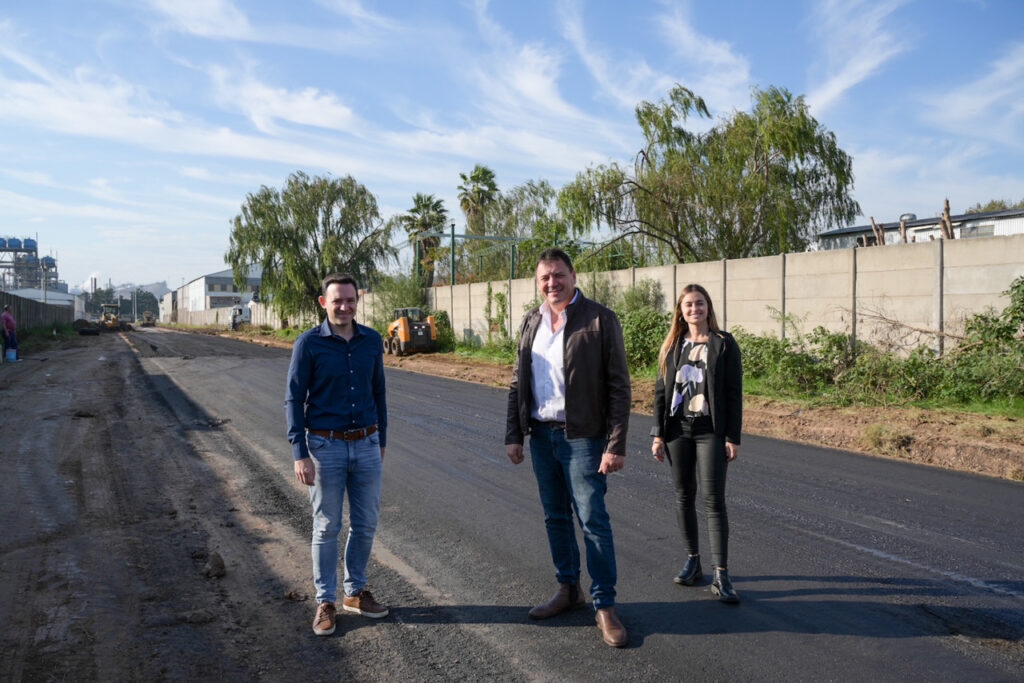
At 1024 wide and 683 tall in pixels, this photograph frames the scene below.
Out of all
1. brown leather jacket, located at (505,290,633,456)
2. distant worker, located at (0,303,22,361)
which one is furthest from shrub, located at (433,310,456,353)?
brown leather jacket, located at (505,290,633,456)

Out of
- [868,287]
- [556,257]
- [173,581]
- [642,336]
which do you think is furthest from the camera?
[642,336]

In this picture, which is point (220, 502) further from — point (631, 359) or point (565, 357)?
point (631, 359)

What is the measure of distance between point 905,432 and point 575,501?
737cm

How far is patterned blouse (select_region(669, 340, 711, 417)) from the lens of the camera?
4.59 meters

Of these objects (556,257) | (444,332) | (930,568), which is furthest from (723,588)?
(444,332)

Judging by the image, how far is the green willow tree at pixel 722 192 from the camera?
23.8 meters

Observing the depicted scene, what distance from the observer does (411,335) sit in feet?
97.3

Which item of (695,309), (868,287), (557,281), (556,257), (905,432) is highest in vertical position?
(868,287)

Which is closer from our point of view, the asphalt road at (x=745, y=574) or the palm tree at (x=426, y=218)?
the asphalt road at (x=745, y=574)

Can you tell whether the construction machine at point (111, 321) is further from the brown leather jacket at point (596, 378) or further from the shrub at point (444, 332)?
the brown leather jacket at point (596, 378)

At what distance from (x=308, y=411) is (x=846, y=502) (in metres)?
4.86

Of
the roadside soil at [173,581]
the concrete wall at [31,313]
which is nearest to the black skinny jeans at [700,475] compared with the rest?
the roadside soil at [173,581]

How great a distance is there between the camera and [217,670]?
362 centimetres

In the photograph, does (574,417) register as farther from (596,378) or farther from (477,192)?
(477,192)
